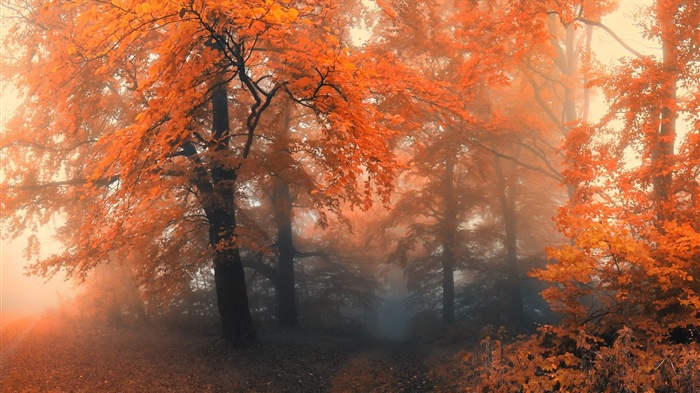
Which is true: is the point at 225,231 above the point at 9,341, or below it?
above

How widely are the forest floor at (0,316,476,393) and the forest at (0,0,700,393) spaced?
15cm

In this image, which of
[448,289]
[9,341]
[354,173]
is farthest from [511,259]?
[9,341]

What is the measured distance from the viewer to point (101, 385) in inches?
337

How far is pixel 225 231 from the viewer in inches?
400

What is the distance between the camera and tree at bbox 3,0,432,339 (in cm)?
540

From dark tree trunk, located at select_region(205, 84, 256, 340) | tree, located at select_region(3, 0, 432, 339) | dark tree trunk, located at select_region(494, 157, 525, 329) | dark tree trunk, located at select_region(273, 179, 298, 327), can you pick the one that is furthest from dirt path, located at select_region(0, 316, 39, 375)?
dark tree trunk, located at select_region(494, 157, 525, 329)

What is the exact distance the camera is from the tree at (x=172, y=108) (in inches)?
213

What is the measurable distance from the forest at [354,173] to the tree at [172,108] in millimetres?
62

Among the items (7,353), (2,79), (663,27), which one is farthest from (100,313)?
(663,27)

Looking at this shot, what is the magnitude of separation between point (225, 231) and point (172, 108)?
4.27 m

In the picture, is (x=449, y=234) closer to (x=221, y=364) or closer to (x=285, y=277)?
(x=285, y=277)

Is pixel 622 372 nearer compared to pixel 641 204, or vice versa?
pixel 622 372

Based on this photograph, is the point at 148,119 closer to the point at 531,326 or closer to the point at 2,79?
the point at 2,79

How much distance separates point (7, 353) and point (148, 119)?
31.9ft
